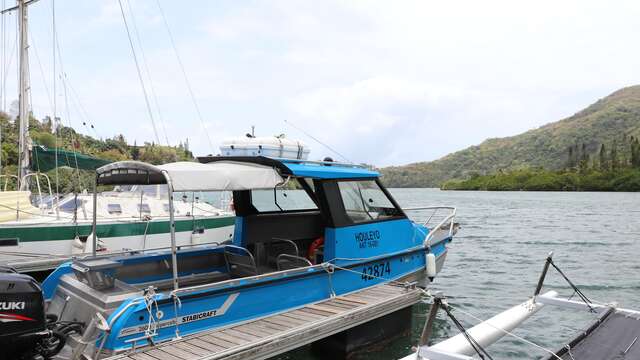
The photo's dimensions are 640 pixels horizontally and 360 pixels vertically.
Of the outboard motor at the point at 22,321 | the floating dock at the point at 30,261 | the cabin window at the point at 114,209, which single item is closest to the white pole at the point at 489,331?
the outboard motor at the point at 22,321

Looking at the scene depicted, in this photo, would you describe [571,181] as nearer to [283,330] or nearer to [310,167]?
[310,167]

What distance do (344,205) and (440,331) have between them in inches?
135

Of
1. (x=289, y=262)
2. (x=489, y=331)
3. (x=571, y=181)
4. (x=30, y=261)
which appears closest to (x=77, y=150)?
(x=30, y=261)

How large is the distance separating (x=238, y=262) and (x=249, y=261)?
1.10 ft

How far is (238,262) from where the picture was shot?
24.2ft

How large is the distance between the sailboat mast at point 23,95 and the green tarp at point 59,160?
1.32 feet

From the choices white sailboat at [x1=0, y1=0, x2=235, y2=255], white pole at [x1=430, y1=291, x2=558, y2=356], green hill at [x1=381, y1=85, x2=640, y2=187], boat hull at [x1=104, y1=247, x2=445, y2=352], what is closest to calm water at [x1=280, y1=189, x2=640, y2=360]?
boat hull at [x1=104, y1=247, x2=445, y2=352]

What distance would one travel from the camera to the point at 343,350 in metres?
6.48

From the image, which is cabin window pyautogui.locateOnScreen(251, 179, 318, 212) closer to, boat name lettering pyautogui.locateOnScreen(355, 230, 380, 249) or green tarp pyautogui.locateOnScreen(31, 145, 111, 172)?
boat name lettering pyautogui.locateOnScreen(355, 230, 380, 249)

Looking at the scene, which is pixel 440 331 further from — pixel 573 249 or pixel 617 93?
pixel 617 93

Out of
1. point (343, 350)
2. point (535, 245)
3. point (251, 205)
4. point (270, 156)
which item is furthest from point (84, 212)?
point (535, 245)

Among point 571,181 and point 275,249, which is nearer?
point 275,249

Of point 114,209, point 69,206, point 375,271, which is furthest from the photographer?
point 114,209

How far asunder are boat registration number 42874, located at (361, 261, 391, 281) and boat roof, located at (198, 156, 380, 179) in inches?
59.0
